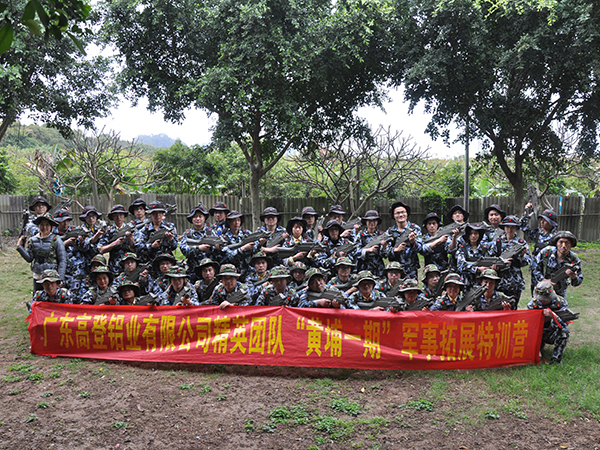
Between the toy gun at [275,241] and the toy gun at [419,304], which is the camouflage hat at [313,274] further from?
the toy gun at [419,304]

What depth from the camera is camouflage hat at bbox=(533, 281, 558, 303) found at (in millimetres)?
5703

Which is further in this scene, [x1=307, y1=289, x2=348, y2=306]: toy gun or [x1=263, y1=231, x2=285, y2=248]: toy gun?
[x1=263, y1=231, x2=285, y2=248]: toy gun

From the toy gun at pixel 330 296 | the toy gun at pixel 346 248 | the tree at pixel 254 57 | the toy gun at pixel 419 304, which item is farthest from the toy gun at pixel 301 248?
the tree at pixel 254 57

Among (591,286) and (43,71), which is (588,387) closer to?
(591,286)

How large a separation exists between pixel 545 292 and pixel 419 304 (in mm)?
1624

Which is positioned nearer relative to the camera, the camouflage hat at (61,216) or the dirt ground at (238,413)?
the dirt ground at (238,413)

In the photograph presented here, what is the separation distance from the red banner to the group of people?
0.28 meters

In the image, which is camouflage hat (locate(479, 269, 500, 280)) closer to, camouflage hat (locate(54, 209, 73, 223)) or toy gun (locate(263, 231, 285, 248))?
toy gun (locate(263, 231, 285, 248))

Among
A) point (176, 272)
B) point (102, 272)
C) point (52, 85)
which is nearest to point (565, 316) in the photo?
point (176, 272)

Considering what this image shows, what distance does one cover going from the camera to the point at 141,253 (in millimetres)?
7379

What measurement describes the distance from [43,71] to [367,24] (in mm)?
9929

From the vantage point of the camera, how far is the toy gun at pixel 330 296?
579 centimetres

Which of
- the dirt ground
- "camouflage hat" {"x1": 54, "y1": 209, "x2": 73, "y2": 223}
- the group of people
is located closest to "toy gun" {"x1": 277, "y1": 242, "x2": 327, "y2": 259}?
the group of people

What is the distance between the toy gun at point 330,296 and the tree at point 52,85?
10.8 metres
